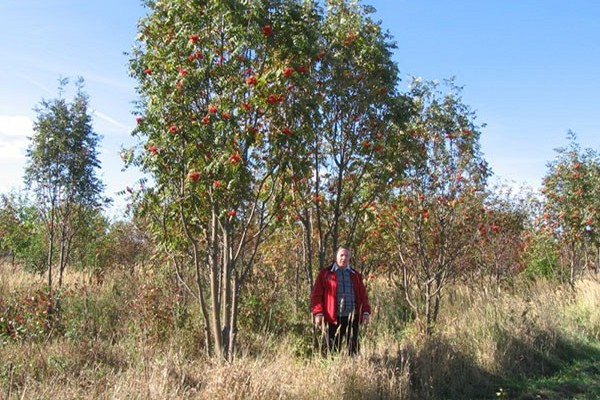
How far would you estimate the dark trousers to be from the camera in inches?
238

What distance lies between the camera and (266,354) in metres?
6.40

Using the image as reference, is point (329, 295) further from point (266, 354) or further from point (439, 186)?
point (439, 186)

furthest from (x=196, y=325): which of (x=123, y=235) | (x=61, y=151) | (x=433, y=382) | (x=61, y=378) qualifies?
(x=123, y=235)

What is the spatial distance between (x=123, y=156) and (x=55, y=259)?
425 inches

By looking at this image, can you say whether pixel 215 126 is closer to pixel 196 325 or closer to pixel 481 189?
pixel 196 325

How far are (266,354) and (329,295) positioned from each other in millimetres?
1081

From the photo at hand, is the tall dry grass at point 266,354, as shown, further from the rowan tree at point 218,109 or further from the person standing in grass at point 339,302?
the rowan tree at point 218,109

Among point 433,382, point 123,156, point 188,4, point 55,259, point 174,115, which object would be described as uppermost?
point 188,4

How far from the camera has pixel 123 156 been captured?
613 centimetres

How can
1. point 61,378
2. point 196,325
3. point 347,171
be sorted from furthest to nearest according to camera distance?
1. point 196,325
2. point 347,171
3. point 61,378

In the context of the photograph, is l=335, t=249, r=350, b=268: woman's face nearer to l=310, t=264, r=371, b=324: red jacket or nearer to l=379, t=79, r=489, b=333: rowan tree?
l=310, t=264, r=371, b=324: red jacket

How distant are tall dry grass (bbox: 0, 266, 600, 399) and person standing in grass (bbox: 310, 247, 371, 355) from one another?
32cm

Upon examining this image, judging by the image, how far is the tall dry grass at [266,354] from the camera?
4.43 m

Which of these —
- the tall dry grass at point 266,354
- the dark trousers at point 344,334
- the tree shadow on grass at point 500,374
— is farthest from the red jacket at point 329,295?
the tree shadow on grass at point 500,374
